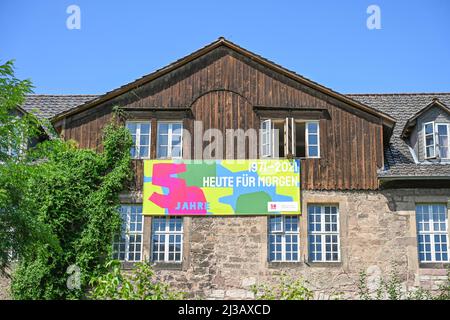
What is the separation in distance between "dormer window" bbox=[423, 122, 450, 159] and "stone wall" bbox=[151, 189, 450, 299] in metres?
1.60

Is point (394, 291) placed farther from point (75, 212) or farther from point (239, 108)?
point (75, 212)

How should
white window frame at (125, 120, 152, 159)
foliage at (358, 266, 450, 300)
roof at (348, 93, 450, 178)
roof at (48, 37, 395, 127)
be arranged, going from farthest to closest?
roof at (48, 37, 395, 127) < white window frame at (125, 120, 152, 159) < roof at (348, 93, 450, 178) < foliage at (358, 266, 450, 300)

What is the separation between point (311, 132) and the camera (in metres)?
20.5

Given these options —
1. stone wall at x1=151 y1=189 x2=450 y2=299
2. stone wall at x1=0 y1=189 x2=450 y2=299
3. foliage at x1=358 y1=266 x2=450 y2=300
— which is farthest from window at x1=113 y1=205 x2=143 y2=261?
foliage at x1=358 y1=266 x2=450 y2=300

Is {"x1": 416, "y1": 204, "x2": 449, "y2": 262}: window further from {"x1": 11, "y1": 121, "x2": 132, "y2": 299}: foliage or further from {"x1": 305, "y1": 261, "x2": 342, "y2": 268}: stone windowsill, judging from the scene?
{"x1": 11, "y1": 121, "x2": 132, "y2": 299}: foliage

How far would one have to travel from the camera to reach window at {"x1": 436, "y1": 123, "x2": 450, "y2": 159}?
20.7 m

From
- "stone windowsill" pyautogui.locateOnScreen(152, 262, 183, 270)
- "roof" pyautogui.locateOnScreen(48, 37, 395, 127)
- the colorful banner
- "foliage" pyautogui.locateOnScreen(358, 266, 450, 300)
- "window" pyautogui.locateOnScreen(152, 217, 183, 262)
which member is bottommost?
"foliage" pyautogui.locateOnScreen(358, 266, 450, 300)

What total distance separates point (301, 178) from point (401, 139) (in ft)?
Result: 14.1

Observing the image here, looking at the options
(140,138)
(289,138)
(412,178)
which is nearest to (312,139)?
(289,138)

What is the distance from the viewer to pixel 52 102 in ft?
81.5
